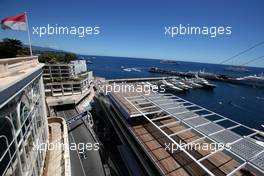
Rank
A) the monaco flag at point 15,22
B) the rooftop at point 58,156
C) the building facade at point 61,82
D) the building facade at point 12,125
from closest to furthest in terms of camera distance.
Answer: the building facade at point 12,125
the monaco flag at point 15,22
the rooftop at point 58,156
the building facade at point 61,82

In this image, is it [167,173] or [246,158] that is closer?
[246,158]

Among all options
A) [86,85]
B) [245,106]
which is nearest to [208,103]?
[245,106]

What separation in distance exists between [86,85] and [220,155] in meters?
64.3

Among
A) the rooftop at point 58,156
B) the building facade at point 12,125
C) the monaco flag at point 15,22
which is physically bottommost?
the rooftop at point 58,156

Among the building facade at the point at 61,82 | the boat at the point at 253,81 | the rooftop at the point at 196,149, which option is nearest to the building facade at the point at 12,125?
the rooftop at the point at 196,149

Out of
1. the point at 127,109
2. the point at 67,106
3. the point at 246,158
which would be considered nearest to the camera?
the point at 246,158

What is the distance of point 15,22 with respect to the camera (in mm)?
15156

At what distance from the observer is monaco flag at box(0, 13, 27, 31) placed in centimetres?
1443

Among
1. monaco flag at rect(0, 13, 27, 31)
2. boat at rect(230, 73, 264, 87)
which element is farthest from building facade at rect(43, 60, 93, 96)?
boat at rect(230, 73, 264, 87)

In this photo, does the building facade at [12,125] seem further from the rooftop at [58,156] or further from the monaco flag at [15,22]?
the monaco flag at [15,22]

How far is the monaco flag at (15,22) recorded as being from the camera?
14431mm

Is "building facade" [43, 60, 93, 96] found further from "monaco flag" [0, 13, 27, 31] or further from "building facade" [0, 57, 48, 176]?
"building facade" [0, 57, 48, 176]

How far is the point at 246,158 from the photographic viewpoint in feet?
40.5

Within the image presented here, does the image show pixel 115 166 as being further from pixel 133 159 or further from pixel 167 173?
pixel 167 173
